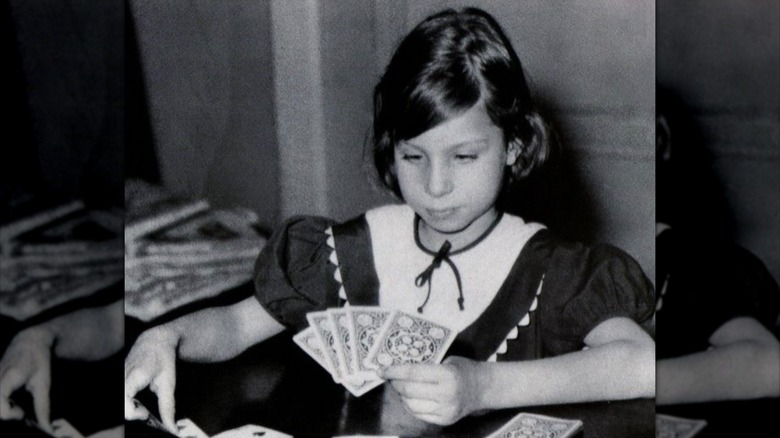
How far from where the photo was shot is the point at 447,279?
1.05 m

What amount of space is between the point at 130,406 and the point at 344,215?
39cm

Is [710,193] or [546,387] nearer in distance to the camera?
[546,387]

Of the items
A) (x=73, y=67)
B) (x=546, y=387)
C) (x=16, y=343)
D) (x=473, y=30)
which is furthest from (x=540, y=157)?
(x=16, y=343)

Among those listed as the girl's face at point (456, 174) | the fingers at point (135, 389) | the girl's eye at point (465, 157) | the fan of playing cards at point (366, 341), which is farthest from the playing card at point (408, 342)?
the fingers at point (135, 389)

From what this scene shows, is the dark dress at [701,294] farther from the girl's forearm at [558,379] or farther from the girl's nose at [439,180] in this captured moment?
the girl's nose at [439,180]

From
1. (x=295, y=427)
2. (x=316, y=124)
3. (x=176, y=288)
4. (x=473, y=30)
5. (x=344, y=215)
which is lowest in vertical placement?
(x=295, y=427)

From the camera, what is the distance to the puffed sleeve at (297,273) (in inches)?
42.8

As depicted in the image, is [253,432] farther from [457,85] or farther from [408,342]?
[457,85]

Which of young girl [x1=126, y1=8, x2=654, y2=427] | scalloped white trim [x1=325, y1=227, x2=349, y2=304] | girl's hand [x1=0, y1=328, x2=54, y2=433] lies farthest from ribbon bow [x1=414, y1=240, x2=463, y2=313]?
girl's hand [x1=0, y1=328, x2=54, y2=433]

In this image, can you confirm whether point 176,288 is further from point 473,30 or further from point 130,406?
point 473,30

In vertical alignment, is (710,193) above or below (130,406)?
above

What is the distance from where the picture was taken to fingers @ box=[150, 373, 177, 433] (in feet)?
3.58

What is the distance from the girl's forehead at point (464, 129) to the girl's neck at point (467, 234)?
10cm

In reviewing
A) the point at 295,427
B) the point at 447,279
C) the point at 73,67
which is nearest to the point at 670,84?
the point at 447,279
